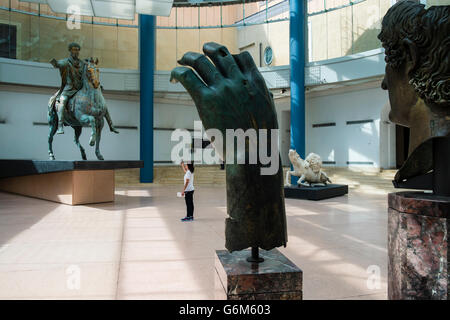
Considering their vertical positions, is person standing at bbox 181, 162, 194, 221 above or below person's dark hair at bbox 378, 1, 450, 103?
below

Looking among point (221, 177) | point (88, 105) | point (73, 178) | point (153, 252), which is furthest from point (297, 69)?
point (153, 252)

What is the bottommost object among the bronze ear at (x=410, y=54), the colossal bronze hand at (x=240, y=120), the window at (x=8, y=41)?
the colossal bronze hand at (x=240, y=120)

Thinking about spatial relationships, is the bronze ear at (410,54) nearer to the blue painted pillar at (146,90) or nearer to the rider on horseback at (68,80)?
the rider on horseback at (68,80)

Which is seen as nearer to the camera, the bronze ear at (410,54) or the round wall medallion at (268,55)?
the bronze ear at (410,54)

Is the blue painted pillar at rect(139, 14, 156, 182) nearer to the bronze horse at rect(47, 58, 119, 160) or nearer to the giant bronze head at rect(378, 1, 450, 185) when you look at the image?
the bronze horse at rect(47, 58, 119, 160)

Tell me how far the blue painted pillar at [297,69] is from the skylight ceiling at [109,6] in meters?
5.51

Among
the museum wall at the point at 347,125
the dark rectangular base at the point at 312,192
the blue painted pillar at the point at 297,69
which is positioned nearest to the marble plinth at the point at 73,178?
the dark rectangular base at the point at 312,192

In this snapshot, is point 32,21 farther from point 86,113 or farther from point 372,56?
point 372,56

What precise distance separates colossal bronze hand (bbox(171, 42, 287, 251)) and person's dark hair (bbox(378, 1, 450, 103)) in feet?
3.12

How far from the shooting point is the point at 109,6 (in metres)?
15.2

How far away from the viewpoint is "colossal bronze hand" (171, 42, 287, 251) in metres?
2.16

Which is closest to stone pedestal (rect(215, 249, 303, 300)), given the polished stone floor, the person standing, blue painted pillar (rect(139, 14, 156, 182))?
the polished stone floor

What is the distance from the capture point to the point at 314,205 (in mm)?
9297

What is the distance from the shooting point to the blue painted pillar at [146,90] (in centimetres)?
1752
